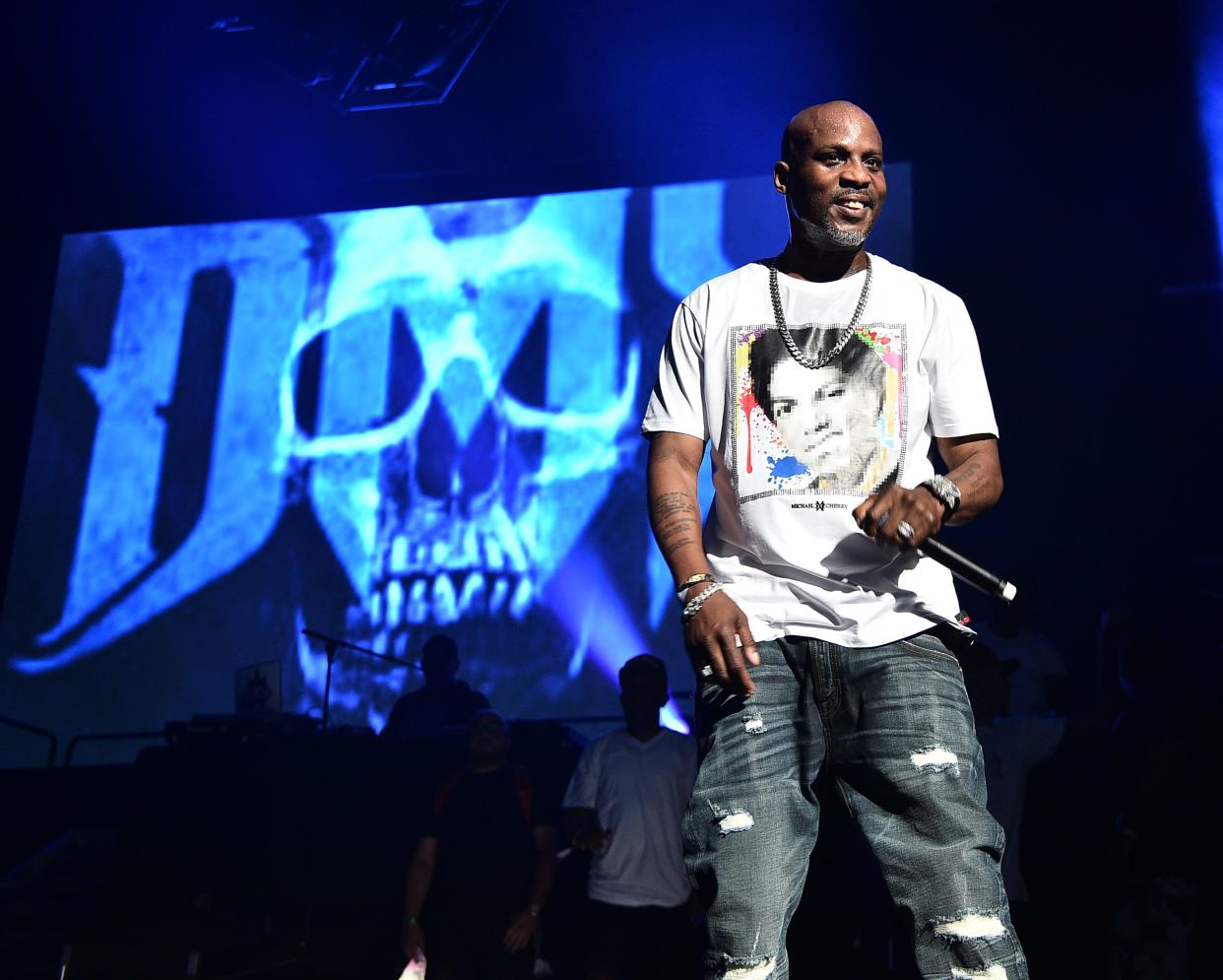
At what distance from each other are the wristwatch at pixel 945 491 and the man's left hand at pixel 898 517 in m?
0.04

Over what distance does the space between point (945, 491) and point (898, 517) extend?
0.40 ft

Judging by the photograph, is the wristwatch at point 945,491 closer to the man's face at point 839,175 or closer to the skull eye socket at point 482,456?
the man's face at point 839,175

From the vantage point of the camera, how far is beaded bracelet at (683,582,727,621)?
151cm

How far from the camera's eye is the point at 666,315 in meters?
6.93

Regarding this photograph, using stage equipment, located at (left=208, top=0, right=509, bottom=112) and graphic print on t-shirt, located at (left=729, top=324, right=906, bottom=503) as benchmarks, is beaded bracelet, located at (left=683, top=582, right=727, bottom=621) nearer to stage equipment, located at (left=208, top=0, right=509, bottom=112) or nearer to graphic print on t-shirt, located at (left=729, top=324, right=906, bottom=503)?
graphic print on t-shirt, located at (left=729, top=324, right=906, bottom=503)

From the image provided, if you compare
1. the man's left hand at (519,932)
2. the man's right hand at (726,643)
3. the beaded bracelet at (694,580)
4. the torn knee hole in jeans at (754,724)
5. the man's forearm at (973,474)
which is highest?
the man's forearm at (973,474)

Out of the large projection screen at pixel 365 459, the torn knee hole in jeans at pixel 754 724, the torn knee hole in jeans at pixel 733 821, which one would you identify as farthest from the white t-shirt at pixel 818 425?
the large projection screen at pixel 365 459

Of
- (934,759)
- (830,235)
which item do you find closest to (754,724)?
(934,759)

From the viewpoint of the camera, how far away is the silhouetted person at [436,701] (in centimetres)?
592

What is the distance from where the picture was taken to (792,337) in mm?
1715

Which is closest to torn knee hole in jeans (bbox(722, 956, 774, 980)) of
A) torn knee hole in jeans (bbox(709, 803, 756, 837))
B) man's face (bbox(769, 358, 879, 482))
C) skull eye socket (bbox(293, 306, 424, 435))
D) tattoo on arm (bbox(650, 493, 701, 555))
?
torn knee hole in jeans (bbox(709, 803, 756, 837))

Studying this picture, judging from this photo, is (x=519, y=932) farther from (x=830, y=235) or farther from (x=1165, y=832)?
(x=830, y=235)

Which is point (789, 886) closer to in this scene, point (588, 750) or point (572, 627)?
point (588, 750)

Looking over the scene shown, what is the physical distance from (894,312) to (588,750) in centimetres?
322
